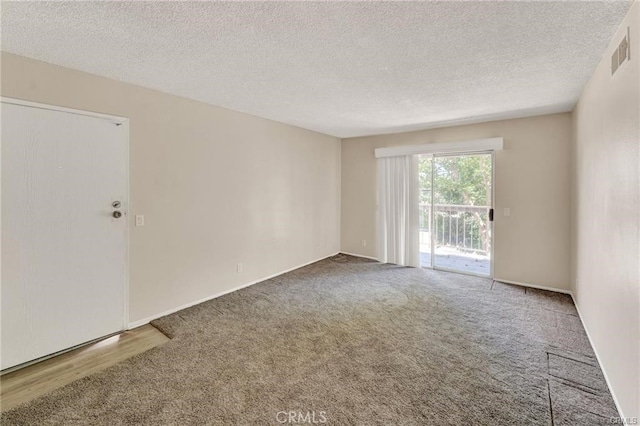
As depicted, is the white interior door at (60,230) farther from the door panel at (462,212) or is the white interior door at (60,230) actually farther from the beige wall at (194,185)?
the door panel at (462,212)

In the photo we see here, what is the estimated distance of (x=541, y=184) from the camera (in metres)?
3.98

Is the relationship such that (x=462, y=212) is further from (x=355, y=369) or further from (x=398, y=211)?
(x=355, y=369)

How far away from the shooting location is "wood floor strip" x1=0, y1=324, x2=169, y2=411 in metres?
2.05

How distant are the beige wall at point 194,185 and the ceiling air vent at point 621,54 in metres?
3.62

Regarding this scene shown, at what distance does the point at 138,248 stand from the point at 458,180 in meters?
4.65

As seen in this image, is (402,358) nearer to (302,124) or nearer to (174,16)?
(174,16)

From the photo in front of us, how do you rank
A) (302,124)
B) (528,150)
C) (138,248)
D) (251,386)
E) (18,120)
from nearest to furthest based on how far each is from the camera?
(251,386) → (18,120) → (138,248) → (528,150) → (302,124)

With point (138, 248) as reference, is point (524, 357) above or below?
below

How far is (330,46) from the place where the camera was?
208 centimetres

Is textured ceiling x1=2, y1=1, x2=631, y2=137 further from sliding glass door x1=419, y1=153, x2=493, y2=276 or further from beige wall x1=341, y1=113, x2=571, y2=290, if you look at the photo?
sliding glass door x1=419, y1=153, x2=493, y2=276

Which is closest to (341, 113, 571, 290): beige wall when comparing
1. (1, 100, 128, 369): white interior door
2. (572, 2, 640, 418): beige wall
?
(572, 2, 640, 418): beige wall

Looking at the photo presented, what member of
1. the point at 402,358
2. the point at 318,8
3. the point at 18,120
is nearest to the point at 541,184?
the point at 402,358

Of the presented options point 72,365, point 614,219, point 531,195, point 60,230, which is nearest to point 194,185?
point 60,230

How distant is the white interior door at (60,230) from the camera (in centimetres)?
226
